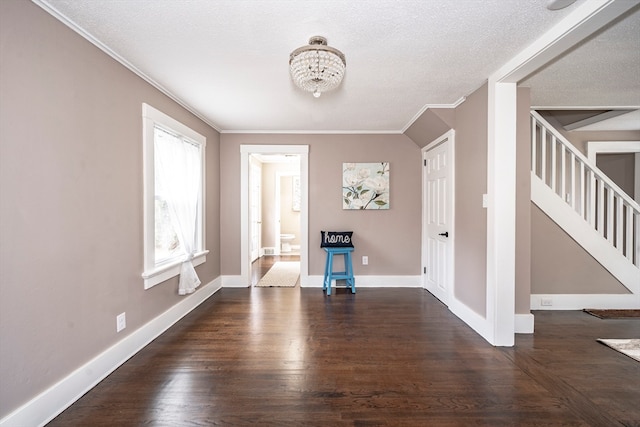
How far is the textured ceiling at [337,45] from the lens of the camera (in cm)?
171

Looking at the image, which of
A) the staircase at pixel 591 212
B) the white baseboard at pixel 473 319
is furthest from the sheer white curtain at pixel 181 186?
the staircase at pixel 591 212

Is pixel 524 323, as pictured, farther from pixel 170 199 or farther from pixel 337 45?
pixel 170 199

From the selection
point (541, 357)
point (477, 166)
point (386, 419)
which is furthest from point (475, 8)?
point (541, 357)

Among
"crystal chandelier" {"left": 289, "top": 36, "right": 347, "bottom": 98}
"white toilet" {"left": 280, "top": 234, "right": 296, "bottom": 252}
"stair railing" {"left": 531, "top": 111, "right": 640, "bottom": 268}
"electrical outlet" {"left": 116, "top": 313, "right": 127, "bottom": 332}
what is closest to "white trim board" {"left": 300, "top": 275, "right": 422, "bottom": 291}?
"stair railing" {"left": 531, "top": 111, "right": 640, "bottom": 268}

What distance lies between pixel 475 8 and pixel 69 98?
253 cm

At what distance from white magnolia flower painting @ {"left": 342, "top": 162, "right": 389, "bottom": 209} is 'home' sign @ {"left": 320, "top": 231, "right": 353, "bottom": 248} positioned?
0.44 m

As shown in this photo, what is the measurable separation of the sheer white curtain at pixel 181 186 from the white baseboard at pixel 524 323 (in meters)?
3.34

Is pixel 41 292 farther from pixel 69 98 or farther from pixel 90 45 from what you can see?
pixel 90 45

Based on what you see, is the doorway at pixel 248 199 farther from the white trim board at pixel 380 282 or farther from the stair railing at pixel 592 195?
the stair railing at pixel 592 195

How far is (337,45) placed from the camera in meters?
2.09

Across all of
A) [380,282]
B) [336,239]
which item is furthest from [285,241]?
[380,282]

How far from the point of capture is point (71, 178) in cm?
185

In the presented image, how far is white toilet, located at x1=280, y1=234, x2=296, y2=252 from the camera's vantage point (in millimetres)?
7828

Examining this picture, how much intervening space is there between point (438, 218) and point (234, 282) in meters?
3.15
